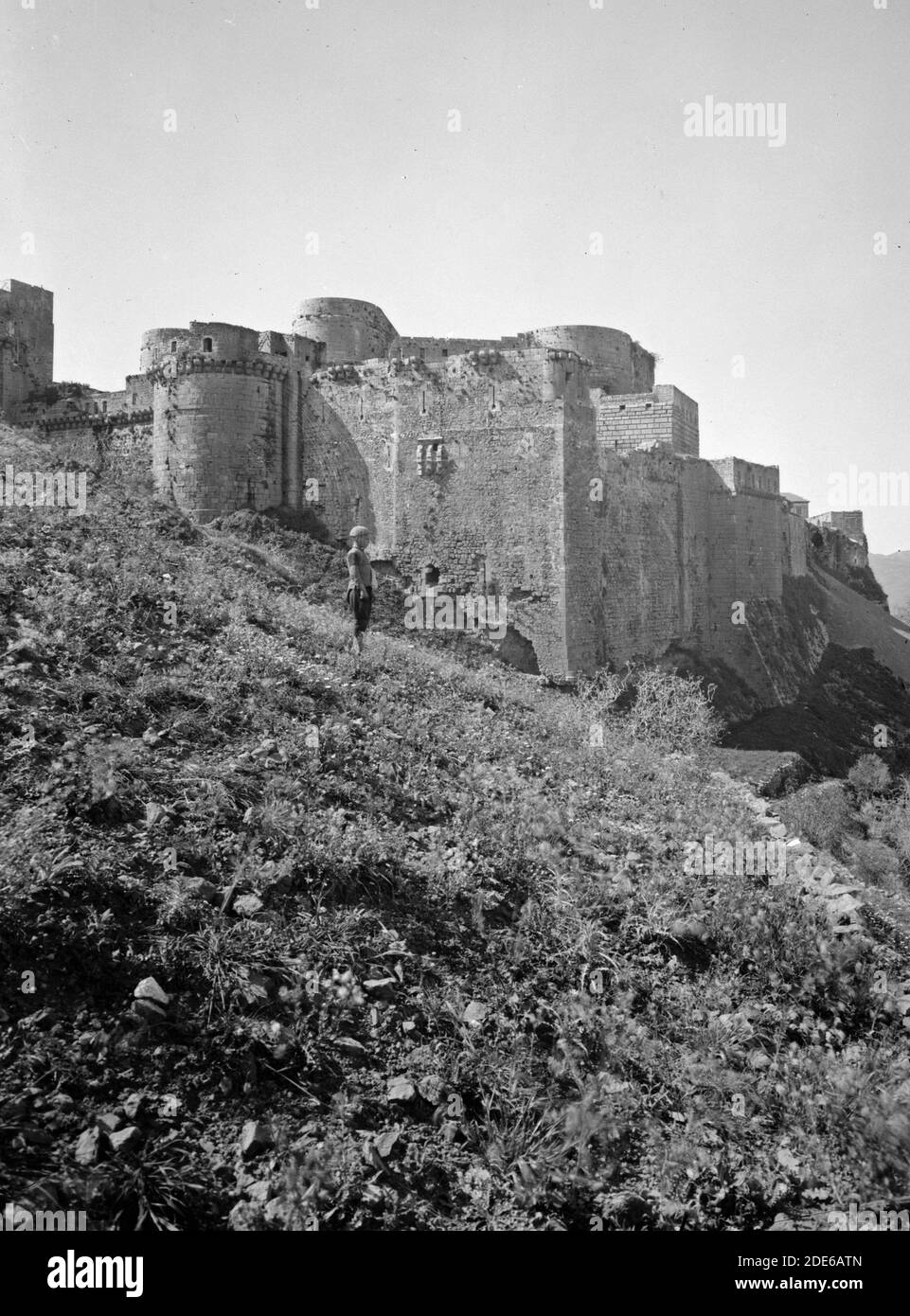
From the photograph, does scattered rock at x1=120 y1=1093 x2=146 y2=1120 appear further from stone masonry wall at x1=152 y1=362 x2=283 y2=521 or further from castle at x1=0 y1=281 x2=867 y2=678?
stone masonry wall at x1=152 y1=362 x2=283 y2=521

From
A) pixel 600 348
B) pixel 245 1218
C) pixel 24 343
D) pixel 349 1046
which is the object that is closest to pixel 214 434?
pixel 600 348

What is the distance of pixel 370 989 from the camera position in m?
3.76

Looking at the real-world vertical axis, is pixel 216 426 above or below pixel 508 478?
above

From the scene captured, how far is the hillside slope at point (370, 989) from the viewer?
2902 mm

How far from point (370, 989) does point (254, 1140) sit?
936 mm

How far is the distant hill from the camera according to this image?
12093cm

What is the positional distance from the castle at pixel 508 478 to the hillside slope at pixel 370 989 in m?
13.0

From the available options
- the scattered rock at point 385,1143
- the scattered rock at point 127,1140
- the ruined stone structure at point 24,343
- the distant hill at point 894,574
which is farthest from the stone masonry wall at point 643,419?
the distant hill at point 894,574

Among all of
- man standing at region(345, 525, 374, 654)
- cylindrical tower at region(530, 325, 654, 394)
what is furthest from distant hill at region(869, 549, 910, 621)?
man standing at region(345, 525, 374, 654)

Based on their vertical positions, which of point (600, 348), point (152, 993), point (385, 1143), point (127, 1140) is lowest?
point (385, 1143)

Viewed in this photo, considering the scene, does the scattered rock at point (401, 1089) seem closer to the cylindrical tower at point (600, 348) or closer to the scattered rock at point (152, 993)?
the scattered rock at point (152, 993)

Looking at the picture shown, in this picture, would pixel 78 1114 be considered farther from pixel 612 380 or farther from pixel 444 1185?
pixel 612 380

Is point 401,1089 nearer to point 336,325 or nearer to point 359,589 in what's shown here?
point 359,589
